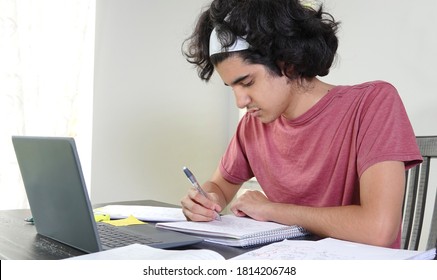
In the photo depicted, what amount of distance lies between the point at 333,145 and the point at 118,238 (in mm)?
569

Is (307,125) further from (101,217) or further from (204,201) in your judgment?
(101,217)

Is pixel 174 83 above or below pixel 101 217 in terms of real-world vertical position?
above

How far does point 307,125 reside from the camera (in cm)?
123

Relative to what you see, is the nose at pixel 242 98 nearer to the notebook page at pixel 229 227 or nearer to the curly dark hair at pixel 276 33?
the curly dark hair at pixel 276 33

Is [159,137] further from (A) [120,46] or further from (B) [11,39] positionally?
(B) [11,39]

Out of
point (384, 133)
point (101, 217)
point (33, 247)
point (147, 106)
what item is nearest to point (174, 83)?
point (147, 106)

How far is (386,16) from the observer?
1.82m

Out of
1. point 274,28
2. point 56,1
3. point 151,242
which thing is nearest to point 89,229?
point 151,242

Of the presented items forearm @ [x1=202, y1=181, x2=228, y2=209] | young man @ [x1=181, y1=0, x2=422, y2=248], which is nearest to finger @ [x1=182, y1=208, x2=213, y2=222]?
young man @ [x1=181, y1=0, x2=422, y2=248]

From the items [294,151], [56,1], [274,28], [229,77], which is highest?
[56,1]

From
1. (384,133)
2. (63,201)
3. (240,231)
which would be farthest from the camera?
(384,133)

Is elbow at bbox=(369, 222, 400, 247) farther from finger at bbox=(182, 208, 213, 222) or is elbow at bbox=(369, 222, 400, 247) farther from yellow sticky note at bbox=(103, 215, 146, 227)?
yellow sticky note at bbox=(103, 215, 146, 227)

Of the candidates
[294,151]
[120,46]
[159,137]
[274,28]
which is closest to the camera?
[274,28]
